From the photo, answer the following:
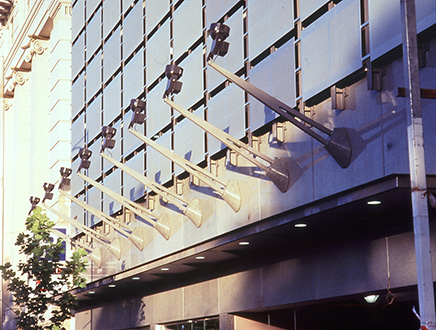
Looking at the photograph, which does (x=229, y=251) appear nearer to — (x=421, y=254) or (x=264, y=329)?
(x=264, y=329)

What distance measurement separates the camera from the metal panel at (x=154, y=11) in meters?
29.8

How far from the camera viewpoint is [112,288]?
34.1 meters

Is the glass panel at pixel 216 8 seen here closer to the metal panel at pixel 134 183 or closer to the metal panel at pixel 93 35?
the metal panel at pixel 134 183

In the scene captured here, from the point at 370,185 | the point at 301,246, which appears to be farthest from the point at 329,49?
the point at 301,246

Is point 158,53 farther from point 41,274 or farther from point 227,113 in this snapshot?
point 41,274

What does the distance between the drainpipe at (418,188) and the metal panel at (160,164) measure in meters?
16.6

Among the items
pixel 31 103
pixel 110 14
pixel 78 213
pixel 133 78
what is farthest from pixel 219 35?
pixel 31 103

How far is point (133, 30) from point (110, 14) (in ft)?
13.0

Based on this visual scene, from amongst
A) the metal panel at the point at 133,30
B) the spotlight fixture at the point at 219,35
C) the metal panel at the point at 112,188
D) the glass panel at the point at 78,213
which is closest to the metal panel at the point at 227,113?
the spotlight fixture at the point at 219,35

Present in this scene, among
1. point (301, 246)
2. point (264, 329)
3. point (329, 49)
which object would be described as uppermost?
point (329, 49)

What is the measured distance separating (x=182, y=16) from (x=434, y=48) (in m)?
13.6

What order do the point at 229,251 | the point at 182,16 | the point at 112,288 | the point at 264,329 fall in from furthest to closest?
the point at 112,288 → the point at 182,16 → the point at 264,329 → the point at 229,251

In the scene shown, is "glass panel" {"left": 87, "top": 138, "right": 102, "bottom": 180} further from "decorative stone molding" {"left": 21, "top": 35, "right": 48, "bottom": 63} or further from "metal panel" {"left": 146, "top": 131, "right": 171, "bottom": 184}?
"decorative stone molding" {"left": 21, "top": 35, "right": 48, "bottom": 63}

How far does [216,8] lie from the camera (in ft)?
81.9
